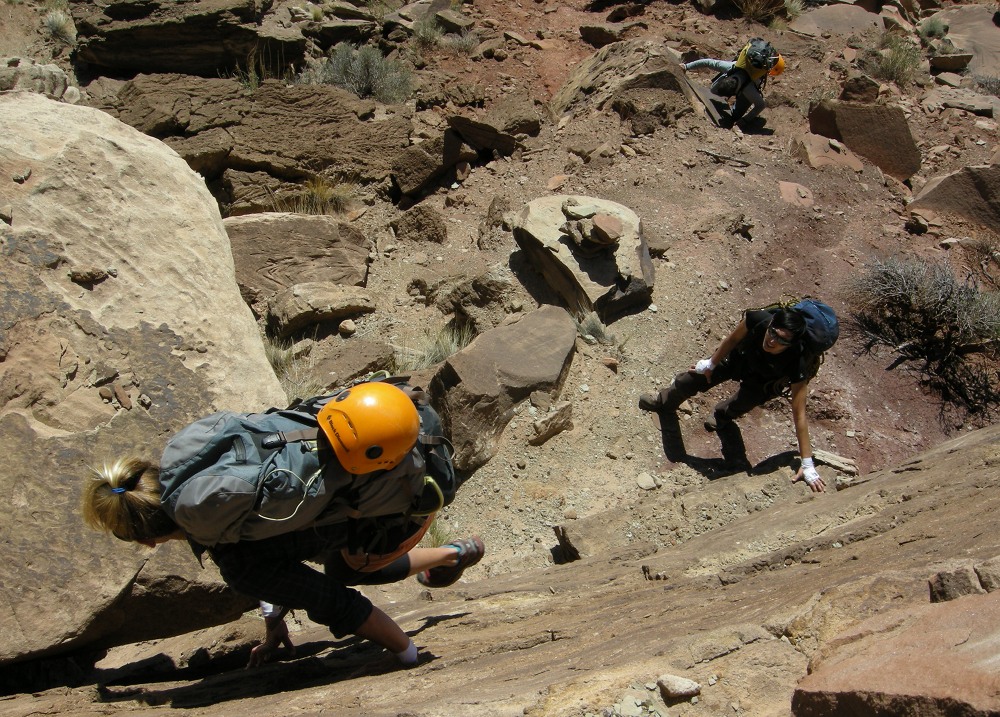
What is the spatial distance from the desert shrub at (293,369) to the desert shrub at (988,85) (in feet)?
35.8

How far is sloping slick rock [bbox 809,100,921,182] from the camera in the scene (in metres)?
9.06

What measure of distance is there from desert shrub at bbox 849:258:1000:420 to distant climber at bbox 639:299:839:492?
196 centimetres

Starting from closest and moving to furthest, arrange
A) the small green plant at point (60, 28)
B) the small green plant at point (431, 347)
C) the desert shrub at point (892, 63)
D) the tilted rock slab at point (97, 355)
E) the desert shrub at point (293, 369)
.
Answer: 1. the tilted rock slab at point (97, 355)
2. the desert shrub at point (293, 369)
3. the small green plant at point (431, 347)
4. the small green plant at point (60, 28)
5. the desert shrub at point (892, 63)

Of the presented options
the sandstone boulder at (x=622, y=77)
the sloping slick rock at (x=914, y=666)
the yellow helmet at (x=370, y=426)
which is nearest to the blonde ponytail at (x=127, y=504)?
the yellow helmet at (x=370, y=426)

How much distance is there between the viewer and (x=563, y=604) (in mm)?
3379

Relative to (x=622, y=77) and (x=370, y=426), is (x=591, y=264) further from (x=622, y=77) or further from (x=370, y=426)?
(x=370, y=426)

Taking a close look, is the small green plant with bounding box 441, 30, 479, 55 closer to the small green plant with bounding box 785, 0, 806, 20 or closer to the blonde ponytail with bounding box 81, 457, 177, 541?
the small green plant with bounding box 785, 0, 806, 20

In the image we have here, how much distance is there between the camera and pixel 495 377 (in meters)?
5.40

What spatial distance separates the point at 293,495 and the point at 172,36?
30.7 feet

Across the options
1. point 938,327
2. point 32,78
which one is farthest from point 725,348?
point 32,78

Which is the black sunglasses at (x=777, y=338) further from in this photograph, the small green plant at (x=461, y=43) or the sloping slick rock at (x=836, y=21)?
the sloping slick rock at (x=836, y=21)

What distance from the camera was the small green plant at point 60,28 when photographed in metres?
10.5

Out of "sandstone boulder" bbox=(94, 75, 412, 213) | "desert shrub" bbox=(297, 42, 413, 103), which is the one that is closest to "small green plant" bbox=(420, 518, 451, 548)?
"sandstone boulder" bbox=(94, 75, 412, 213)

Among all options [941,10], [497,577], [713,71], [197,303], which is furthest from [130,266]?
[941,10]
